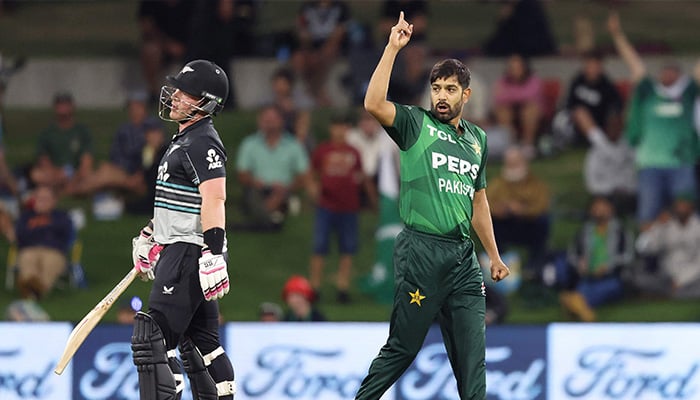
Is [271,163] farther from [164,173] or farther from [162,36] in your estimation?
[164,173]

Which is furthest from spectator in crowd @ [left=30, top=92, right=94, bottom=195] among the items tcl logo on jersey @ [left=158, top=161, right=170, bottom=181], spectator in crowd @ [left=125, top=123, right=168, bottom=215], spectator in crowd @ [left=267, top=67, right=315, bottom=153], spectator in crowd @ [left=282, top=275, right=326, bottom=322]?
tcl logo on jersey @ [left=158, top=161, right=170, bottom=181]

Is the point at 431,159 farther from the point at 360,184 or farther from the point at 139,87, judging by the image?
the point at 139,87

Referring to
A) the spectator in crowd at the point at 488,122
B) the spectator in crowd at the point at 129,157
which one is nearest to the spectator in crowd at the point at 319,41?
the spectator in crowd at the point at 488,122

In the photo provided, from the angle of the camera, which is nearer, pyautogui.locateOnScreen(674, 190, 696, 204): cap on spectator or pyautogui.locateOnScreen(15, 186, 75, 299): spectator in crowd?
pyautogui.locateOnScreen(674, 190, 696, 204): cap on spectator

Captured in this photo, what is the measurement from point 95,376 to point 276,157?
540 centimetres

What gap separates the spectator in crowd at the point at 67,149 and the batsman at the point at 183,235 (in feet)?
29.8

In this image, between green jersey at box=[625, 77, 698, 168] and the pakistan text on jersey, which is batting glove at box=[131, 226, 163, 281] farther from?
green jersey at box=[625, 77, 698, 168]

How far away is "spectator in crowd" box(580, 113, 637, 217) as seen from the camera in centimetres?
1631

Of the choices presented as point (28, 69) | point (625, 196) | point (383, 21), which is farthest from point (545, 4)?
point (28, 69)

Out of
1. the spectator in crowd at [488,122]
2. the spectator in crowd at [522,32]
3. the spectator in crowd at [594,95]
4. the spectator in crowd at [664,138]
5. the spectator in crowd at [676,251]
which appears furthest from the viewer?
the spectator in crowd at [522,32]

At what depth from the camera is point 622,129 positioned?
16.7 meters

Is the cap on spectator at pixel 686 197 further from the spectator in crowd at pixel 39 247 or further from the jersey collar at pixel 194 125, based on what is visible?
the jersey collar at pixel 194 125

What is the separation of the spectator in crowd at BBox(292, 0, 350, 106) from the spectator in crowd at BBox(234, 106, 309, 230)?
6.82 ft

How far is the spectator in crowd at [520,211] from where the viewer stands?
15195 millimetres
